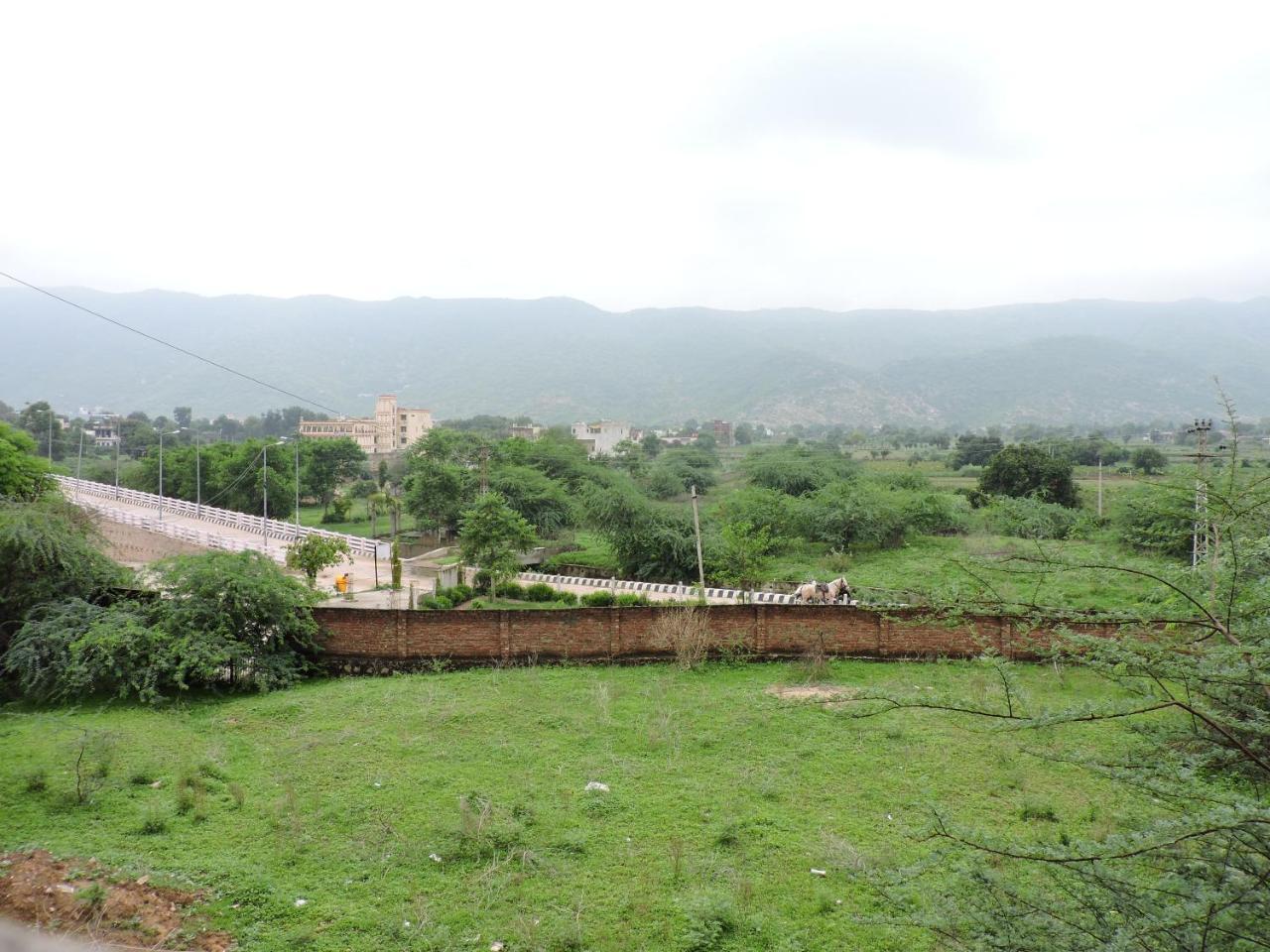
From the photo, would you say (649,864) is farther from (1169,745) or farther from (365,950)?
(1169,745)

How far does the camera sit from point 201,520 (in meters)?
41.8

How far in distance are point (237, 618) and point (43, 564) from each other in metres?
4.11

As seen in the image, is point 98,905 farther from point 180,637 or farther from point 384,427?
point 384,427

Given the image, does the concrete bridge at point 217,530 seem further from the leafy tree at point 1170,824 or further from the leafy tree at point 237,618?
the leafy tree at point 1170,824

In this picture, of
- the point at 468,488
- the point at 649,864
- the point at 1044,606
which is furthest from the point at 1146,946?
the point at 468,488

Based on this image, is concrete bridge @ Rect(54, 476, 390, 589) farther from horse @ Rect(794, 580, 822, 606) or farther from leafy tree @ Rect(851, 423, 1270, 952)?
leafy tree @ Rect(851, 423, 1270, 952)

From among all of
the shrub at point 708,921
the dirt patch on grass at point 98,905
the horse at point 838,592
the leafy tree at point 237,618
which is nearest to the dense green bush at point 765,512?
the horse at point 838,592

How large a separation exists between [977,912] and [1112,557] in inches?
96.9

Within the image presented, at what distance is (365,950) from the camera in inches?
263

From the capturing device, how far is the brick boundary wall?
16.6 metres

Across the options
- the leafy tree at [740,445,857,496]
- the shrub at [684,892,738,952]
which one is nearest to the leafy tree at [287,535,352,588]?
the shrub at [684,892,738,952]

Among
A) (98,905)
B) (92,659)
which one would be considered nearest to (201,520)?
(92,659)

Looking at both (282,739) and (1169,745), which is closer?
(1169,745)

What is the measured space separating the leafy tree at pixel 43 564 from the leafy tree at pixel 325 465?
4964cm
